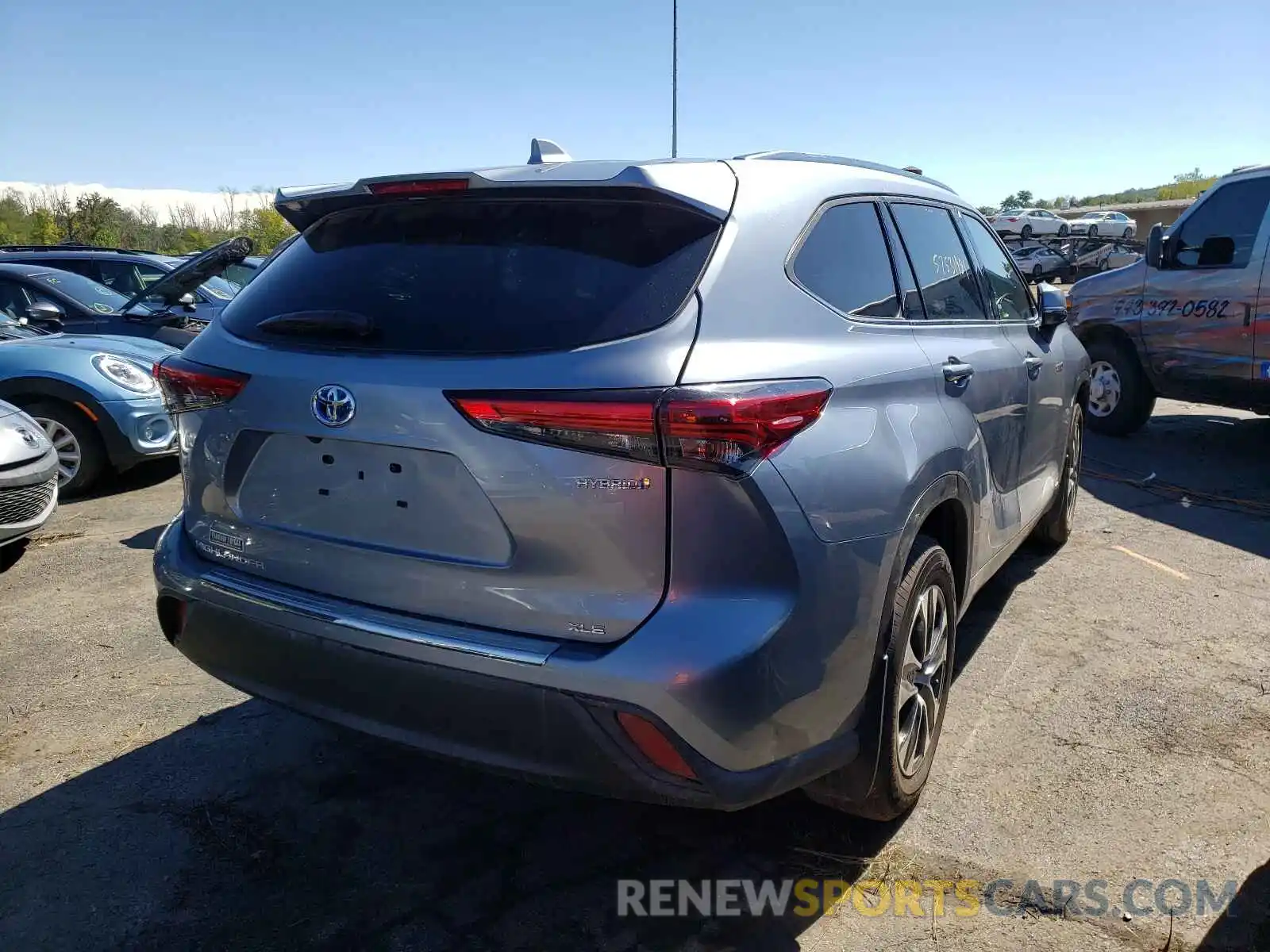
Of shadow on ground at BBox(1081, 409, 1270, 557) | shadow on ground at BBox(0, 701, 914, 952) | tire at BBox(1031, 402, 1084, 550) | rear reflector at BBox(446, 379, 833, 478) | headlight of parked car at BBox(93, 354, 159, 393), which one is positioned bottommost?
shadow on ground at BBox(1081, 409, 1270, 557)

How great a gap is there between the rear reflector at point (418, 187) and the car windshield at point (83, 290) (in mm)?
7081

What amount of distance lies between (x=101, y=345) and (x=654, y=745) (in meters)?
6.12

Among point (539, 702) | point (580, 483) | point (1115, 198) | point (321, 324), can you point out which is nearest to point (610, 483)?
point (580, 483)

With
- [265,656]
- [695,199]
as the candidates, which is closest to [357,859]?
[265,656]

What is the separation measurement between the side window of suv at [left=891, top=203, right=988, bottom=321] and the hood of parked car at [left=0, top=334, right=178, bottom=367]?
4955 mm

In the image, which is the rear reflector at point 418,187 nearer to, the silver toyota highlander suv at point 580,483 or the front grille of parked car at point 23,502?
the silver toyota highlander suv at point 580,483

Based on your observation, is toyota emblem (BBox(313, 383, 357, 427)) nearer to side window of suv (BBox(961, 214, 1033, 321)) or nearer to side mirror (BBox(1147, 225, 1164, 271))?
side window of suv (BBox(961, 214, 1033, 321))

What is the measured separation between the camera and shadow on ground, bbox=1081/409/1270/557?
5.94 m

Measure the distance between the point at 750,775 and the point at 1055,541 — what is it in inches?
151

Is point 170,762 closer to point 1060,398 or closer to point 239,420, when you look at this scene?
point 239,420

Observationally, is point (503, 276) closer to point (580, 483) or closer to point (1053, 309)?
point (580, 483)

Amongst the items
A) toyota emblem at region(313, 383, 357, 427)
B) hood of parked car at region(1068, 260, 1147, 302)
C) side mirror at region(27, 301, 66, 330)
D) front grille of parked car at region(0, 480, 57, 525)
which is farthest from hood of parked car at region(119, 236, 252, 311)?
hood of parked car at region(1068, 260, 1147, 302)

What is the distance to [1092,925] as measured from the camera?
7.89ft

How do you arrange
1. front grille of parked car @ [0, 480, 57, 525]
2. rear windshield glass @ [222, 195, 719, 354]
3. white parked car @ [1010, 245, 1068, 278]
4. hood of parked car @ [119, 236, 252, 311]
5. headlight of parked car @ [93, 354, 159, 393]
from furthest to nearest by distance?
1. white parked car @ [1010, 245, 1068, 278]
2. hood of parked car @ [119, 236, 252, 311]
3. headlight of parked car @ [93, 354, 159, 393]
4. front grille of parked car @ [0, 480, 57, 525]
5. rear windshield glass @ [222, 195, 719, 354]
